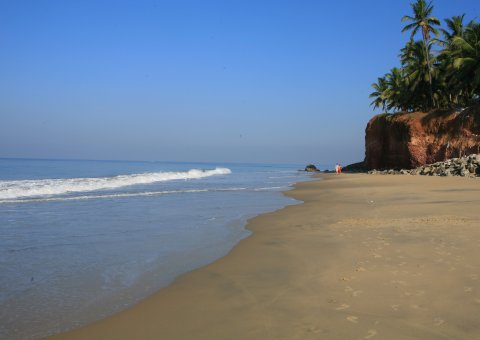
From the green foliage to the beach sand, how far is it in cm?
2792

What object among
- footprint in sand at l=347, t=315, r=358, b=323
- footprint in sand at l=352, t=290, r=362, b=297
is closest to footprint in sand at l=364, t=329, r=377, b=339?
footprint in sand at l=347, t=315, r=358, b=323

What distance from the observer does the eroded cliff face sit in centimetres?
3069

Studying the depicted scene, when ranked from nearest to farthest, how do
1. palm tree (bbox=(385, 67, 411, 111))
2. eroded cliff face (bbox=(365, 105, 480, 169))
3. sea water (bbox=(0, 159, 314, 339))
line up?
1. sea water (bbox=(0, 159, 314, 339))
2. eroded cliff face (bbox=(365, 105, 480, 169))
3. palm tree (bbox=(385, 67, 411, 111))

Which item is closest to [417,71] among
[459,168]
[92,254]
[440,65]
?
[440,65]

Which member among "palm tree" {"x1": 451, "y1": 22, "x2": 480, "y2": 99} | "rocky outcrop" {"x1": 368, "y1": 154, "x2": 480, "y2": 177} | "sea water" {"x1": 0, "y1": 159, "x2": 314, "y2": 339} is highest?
"palm tree" {"x1": 451, "y1": 22, "x2": 480, "y2": 99}

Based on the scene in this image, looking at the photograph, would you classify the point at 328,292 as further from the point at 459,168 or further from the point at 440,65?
the point at 440,65

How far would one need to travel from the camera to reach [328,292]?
416cm

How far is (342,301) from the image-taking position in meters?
3.86

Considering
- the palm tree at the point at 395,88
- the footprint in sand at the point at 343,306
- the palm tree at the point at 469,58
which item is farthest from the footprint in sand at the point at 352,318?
the palm tree at the point at 395,88

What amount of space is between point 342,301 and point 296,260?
185cm

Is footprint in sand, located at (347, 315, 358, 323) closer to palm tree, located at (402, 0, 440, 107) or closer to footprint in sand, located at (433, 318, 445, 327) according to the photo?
footprint in sand, located at (433, 318, 445, 327)

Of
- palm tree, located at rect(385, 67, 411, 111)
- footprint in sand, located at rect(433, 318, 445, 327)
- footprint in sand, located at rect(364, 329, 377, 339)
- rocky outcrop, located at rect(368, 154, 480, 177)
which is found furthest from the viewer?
palm tree, located at rect(385, 67, 411, 111)

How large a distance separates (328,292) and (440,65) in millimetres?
39932

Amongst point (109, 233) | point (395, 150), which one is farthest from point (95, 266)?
point (395, 150)
